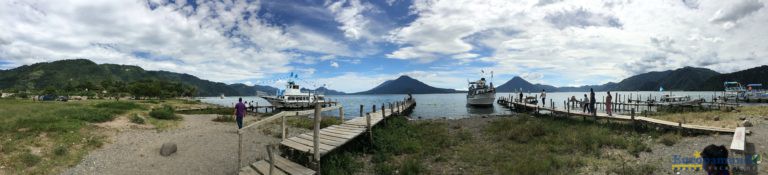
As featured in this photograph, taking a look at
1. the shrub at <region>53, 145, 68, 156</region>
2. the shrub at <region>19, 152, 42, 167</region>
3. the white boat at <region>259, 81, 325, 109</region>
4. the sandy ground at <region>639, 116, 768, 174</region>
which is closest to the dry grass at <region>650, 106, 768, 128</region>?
the sandy ground at <region>639, 116, 768, 174</region>

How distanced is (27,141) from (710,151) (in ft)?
61.3

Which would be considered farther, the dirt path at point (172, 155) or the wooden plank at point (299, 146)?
the dirt path at point (172, 155)

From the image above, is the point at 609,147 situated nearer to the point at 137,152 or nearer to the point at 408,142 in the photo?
the point at 408,142

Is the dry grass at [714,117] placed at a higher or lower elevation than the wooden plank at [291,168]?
higher

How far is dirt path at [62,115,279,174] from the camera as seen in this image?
35.4 ft

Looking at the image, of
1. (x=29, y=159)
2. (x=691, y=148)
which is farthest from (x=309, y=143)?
(x=691, y=148)

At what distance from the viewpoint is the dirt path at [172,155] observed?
Result: 1078cm

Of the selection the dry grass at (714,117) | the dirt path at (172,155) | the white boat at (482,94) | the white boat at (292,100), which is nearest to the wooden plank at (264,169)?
the dirt path at (172,155)

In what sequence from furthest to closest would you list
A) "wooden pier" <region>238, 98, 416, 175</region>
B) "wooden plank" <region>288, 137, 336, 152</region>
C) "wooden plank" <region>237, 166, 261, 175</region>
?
1. "wooden plank" <region>288, 137, 336, 152</region>
2. "wooden plank" <region>237, 166, 261, 175</region>
3. "wooden pier" <region>238, 98, 416, 175</region>

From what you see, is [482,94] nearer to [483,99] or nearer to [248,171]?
[483,99]

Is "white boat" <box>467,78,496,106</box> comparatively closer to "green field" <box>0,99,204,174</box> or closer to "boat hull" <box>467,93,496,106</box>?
"boat hull" <box>467,93,496,106</box>

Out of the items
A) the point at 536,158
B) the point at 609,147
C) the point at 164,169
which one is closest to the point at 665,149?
the point at 609,147

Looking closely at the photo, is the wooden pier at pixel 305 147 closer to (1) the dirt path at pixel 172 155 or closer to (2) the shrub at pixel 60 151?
(1) the dirt path at pixel 172 155

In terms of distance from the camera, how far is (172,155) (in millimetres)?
12656
